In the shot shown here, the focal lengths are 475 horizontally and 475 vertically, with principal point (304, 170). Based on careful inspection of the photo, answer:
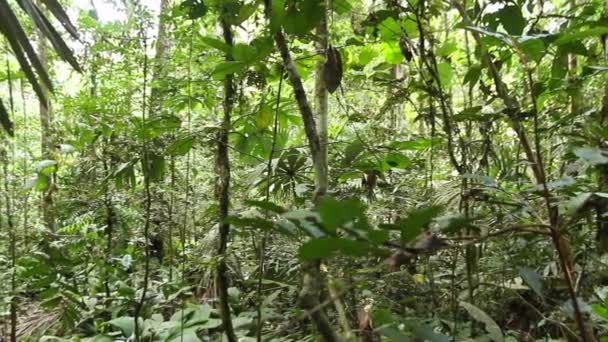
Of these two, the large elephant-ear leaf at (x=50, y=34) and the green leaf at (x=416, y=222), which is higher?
the large elephant-ear leaf at (x=50, y=34)

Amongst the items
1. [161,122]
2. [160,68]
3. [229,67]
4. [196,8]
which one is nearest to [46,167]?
[160,68]

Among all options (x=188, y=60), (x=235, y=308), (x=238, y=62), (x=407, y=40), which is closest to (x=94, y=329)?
(x=235, y=308)

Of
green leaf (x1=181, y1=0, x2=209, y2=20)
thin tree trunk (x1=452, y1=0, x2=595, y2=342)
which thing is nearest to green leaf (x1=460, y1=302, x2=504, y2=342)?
thin tree trunk (x1=452, y1=0, x2=595, y2=342)

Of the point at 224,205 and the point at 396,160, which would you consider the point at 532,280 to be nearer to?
the point at 396,160

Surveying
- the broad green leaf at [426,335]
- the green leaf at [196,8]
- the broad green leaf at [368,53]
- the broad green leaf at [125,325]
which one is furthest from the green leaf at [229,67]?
the broad green leaf at [125,325]

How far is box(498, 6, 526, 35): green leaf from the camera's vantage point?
1164mm

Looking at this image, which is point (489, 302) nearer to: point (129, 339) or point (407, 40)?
point (407, 40)

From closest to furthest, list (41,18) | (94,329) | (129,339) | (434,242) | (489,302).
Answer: (434,242), (41,18), (489,302), (129,339), (94,329)

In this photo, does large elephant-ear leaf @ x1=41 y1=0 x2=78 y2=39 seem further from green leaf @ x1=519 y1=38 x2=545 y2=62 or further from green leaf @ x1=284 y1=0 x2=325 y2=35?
green leaf @ x1=519 y1=38 x2=545 y2=62

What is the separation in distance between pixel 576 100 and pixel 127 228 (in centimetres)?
217

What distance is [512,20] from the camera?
1183 mm

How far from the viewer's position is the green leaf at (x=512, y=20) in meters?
1.16

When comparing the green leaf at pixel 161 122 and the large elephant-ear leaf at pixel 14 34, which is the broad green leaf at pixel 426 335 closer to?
the green leaf at pixel 161 122

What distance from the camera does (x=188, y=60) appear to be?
7.25 feet
